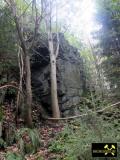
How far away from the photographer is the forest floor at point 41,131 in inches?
284

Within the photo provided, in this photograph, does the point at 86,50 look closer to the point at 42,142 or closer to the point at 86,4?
the point at 86,4

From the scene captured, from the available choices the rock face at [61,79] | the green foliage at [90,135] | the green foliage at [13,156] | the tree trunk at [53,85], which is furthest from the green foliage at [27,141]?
the rock face at [61,79]

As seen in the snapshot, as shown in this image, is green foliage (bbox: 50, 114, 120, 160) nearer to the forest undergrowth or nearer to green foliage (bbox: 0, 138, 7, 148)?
the forest undergrowth

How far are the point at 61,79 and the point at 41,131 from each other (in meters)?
4.00

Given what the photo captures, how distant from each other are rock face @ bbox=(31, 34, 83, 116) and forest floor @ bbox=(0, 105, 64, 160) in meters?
1.80

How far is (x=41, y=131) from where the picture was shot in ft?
31.5

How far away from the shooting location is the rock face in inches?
493

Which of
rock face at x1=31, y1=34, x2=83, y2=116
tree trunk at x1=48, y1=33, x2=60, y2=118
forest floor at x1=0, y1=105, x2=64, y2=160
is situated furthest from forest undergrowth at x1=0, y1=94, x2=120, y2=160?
rock face at x1=31, y1=34, x2=83, y2=116

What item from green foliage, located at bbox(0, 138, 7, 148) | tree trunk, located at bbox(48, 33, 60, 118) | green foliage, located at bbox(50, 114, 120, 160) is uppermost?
tree trunk, located at bbox(48, 33, 60, 118)

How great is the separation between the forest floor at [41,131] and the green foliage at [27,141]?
151 millimetres

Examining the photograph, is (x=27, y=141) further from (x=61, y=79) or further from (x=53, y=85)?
(x=61, y=79)

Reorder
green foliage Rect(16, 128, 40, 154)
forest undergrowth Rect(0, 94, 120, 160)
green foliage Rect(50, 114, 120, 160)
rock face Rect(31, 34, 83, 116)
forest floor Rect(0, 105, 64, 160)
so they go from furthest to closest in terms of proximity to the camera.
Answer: rock face Rect(31, 34, 83, 116) → green foliage Rect(16, 128, 40, 154) → forest floor Rect(0, 105, 64, 160) → forest undergrowth Rect(0, 94, 120, 160) → green foliage Rect(50, 114, 120, 160)

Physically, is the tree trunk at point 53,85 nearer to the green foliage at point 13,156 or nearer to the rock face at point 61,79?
the rock face at point 61,79

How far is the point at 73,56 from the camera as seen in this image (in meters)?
14.6
